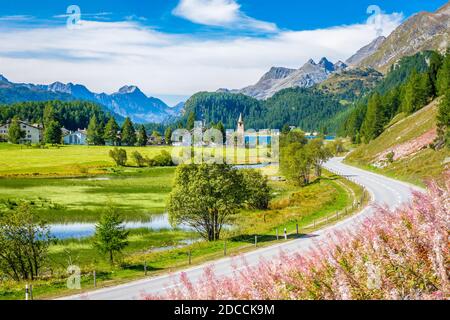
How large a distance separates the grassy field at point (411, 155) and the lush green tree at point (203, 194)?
22.7 metres

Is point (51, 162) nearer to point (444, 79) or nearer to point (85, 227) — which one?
point (85, 227)

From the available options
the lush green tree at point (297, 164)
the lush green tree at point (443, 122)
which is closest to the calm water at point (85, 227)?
the lush green tree at point (297, 164)


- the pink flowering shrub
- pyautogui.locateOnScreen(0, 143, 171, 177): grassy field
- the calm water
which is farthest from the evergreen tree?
the pink flowering shrub

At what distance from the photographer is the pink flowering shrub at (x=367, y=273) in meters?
7.39

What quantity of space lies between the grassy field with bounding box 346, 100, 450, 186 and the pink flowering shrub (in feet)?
141

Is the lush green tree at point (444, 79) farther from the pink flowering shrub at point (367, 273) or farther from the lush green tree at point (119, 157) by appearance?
the pink flowering shrub at point (367, 273)

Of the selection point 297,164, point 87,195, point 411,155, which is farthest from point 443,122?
point 87,195

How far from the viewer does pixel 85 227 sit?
50906 mm

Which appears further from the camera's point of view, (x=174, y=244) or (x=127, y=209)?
(x=127, y=209)

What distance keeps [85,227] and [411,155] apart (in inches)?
2444

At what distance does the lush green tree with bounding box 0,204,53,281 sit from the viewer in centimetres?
2927

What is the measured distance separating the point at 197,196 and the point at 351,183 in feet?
A: 139
